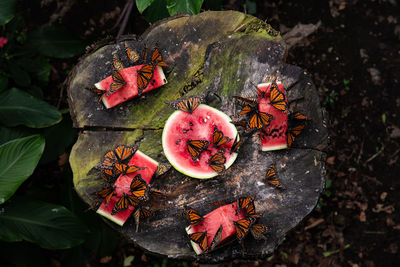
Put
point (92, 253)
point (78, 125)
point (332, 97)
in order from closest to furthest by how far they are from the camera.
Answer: point (78, 125) < point (92, 253) < point (332, 97)

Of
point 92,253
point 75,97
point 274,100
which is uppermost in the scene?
point 75,97

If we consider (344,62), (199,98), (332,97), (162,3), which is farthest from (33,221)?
(344,62)

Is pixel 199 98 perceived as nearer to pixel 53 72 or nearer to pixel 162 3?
pixel 162 3

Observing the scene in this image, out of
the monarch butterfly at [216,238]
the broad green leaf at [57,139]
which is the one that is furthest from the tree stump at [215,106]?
the broad green leaf at [57,139]

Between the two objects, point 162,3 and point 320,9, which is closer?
point 162,3

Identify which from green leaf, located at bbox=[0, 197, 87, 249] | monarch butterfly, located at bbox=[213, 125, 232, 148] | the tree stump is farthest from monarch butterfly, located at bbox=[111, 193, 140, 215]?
green leaf, located at bbox=[0, 197, 87, 249]

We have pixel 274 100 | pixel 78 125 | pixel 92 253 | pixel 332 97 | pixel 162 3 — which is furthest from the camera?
pixel 332 97

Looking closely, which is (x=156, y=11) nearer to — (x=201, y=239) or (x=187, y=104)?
(x=187, y=104)

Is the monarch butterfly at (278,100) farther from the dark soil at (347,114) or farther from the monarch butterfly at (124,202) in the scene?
the dark soil at (347,114)
